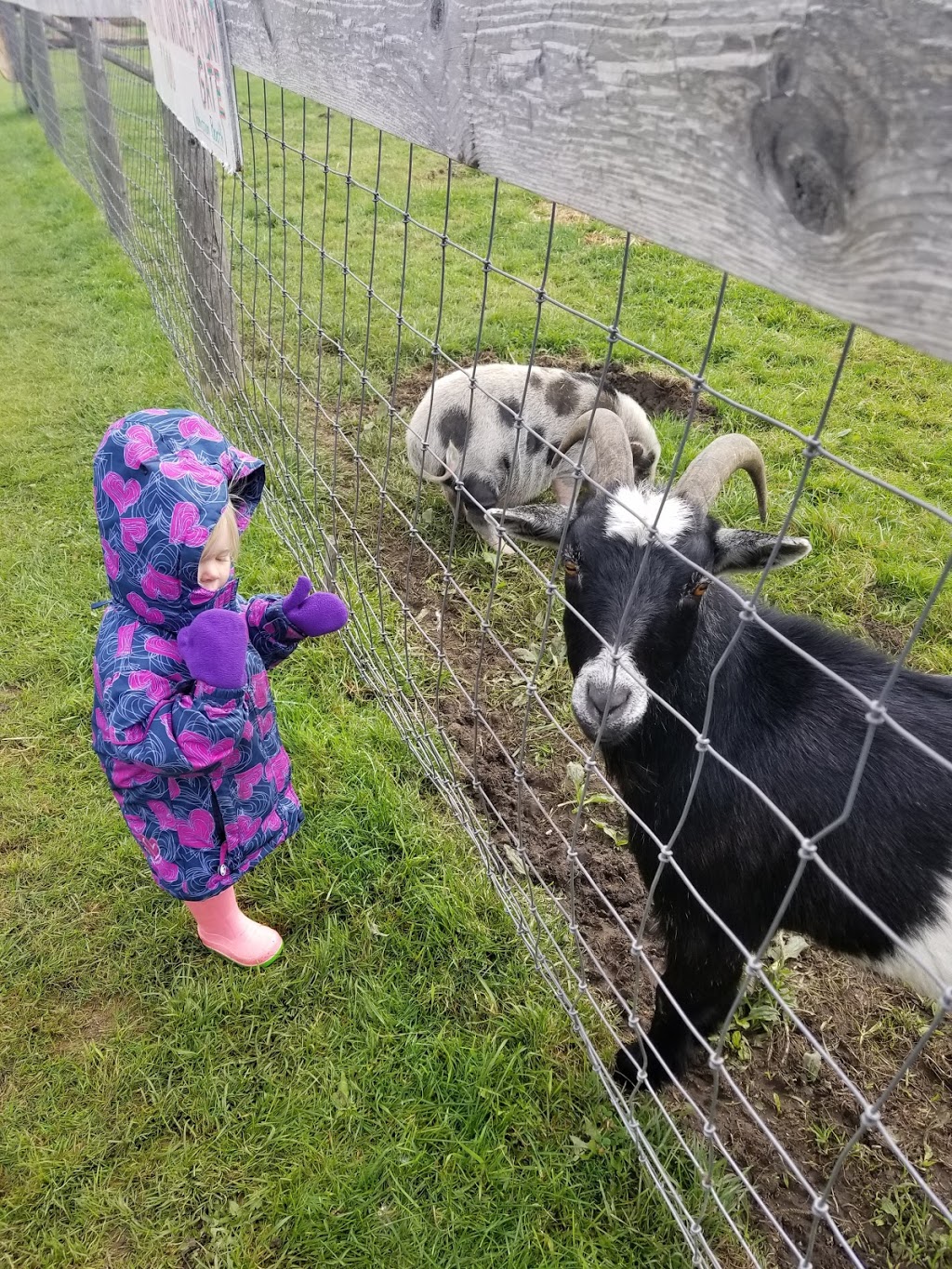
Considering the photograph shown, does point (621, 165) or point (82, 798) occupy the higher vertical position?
point (621, 165)

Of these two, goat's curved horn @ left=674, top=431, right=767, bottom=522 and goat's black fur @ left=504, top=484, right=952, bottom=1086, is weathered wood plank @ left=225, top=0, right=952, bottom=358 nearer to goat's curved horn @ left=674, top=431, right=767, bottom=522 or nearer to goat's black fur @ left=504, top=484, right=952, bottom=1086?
goat's black fur @ left=504, top=484, right=952, bottom=1086

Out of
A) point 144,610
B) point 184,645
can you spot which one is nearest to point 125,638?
point 144,610

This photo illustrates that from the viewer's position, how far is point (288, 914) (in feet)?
8.45

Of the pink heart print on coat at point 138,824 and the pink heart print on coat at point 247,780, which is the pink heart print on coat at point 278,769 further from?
the pink heart print on coat at point 138,824

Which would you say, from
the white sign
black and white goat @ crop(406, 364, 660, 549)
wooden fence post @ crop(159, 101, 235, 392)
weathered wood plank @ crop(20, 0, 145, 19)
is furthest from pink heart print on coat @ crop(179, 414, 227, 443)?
weathered wood plank @ crop(20, 0, 145, 19)

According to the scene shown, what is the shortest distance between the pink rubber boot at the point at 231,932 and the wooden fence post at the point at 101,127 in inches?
283

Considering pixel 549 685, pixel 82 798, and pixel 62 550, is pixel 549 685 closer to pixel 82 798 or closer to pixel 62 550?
pixel 82 798

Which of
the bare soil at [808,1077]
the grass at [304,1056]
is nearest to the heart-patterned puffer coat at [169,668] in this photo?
→ the grass at [304,1056]

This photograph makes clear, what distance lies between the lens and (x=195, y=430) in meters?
1.93

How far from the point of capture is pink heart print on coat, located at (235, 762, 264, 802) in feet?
7.22

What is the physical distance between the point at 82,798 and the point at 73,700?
53cm

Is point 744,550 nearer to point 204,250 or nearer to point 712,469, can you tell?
point 712,469

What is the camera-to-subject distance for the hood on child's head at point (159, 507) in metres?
1.79

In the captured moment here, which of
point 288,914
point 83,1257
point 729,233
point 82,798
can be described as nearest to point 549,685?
point 288,914
